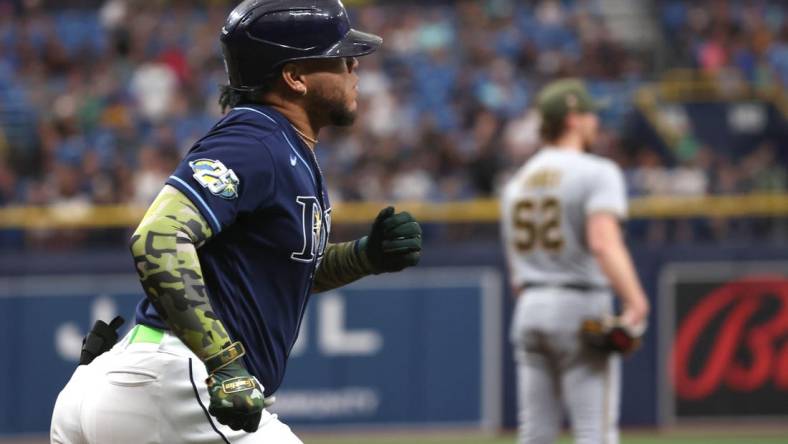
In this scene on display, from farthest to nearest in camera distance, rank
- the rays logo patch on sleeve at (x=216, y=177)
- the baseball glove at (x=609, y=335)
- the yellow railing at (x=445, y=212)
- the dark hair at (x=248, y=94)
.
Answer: the yellow railing at (x=445, y=212), the baseball glove at (x=609, y=335), the dark hair at (x=248, y=94), the rays logo patch on sleeve at (x=216, y=177)

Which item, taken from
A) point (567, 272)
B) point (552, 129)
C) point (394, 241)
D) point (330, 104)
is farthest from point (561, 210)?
point (330, 104)

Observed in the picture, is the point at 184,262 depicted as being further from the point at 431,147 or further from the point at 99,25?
the point at 99,25

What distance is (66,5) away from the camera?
59.2 feet

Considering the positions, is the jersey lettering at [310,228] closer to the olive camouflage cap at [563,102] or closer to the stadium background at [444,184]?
the olive camouflage cap at [563,102]

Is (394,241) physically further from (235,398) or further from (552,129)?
(552,129)

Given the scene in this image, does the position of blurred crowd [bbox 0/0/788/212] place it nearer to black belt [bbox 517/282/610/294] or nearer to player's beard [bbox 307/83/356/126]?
black belt [bbox 517/282/610/294]

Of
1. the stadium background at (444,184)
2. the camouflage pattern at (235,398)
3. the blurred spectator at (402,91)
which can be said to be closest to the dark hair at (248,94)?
the camouflage pattern at (235,398)

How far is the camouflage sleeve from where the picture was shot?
3.98 m

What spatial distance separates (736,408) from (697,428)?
0.34 metres

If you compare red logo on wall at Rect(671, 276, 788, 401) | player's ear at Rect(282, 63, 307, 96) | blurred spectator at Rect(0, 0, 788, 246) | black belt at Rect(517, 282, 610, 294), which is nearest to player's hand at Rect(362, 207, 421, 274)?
player's ear at Rect(282, 63, 307, 96)

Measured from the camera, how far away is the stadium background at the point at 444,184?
10.4 m

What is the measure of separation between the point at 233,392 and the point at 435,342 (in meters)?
7.44

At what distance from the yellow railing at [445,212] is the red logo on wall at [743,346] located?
0.66 m

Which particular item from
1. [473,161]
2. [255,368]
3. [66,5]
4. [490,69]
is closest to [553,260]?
[255,368]
